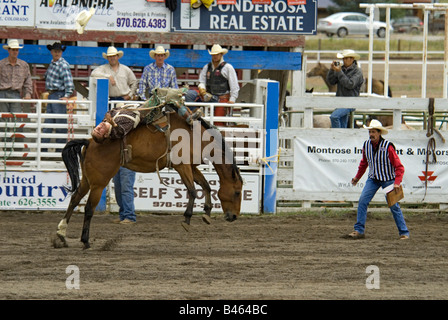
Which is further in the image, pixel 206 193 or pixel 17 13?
pixel 17 13

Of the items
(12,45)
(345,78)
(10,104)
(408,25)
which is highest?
(408,25)

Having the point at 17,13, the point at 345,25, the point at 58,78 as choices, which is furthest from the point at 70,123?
the point at 345,25

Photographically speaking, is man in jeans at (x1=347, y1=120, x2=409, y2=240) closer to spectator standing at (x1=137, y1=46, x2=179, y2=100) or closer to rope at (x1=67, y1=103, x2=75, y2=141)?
spectator standing at (x1=137, y1=46, x2=179, y2=100)

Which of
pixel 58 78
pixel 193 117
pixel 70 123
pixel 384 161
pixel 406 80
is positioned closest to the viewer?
pixel 193 117

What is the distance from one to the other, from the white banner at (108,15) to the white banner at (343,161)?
11.3ft

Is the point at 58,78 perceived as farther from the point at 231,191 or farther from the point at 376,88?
the point at 376,88

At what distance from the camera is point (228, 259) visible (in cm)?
940

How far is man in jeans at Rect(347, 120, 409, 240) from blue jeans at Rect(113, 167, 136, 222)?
3151mm

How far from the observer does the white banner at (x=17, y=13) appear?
14.3 meters

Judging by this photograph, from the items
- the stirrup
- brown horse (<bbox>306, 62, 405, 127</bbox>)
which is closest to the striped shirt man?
the stirrup

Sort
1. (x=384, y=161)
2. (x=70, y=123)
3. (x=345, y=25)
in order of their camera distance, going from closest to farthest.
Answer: (x=384, y=161) < (x=70, y=123) < (x=345, y=25)

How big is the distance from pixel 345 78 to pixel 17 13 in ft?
18.4

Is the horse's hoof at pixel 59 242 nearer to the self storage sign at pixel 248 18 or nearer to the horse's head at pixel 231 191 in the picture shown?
the horse's head at pixel 231 191

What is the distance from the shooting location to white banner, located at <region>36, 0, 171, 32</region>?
47.4ft
